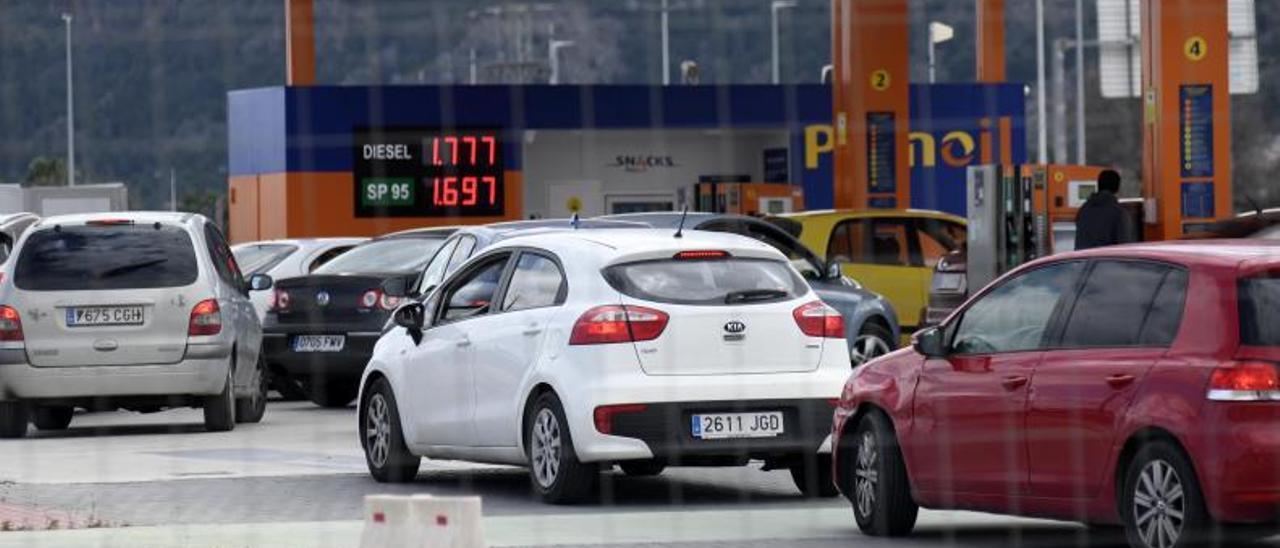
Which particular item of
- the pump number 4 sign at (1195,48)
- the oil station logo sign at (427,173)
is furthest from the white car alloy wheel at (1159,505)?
the oil station logo sign at (427,173)

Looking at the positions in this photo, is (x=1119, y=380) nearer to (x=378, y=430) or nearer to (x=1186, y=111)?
(x=378, y=430)

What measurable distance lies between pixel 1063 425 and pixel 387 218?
101 ft

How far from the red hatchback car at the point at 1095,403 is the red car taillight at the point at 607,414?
1141 millimetres

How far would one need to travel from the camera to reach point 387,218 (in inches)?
1593

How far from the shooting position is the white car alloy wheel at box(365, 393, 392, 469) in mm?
14656

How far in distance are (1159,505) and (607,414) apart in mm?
3512

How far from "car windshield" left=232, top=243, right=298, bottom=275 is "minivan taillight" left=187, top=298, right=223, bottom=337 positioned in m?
6.30

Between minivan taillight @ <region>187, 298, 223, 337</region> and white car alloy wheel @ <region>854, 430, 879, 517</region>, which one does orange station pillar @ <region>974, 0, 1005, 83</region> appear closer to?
minivan taillight @ <region>187, 298, 223, 337</region>

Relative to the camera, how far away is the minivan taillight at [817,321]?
1320 centimetres

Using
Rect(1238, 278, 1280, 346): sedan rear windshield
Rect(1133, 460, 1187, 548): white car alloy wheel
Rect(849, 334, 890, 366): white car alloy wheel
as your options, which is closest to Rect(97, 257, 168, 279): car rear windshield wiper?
Rect(849, 334, 890, 366): white car alloy wheel

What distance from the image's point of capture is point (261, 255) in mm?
26453

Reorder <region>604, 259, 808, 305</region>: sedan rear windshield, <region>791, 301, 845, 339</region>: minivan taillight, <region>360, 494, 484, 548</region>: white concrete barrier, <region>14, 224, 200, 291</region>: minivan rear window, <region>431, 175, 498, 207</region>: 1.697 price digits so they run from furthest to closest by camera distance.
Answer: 1. <region>431, 175, 498, 207</region>: 1.697 price digits
2. <region>14, 224, 200, 291</region>: minivan rear window
3. <region>791, 301, 845, 339</region>: minivan taillight
4. <region>604, 259, 808, 305</region>: sedan rear windshield
5. <region>360, 494, 484, 548</region>: white concrete barrier

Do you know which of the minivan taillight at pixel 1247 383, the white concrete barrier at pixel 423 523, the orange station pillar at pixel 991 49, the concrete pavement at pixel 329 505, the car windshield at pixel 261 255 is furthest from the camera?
the orange station pillar at pixel 991 49

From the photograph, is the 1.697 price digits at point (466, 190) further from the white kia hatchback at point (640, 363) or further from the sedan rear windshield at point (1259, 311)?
the sedan rear windshield at point (1259, 311)
